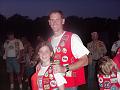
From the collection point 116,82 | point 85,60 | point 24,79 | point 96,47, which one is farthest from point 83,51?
point 24,79

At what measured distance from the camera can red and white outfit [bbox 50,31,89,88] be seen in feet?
14.9

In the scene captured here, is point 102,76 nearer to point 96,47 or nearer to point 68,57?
point 68,57

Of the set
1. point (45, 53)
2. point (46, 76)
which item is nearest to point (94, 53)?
point (45, 53)

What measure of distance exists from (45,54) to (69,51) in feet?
0.98

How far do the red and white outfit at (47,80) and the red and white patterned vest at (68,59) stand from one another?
0.65ft

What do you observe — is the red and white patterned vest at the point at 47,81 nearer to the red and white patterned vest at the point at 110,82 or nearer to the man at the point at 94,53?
the red and white patterned vest at the point at 110,82

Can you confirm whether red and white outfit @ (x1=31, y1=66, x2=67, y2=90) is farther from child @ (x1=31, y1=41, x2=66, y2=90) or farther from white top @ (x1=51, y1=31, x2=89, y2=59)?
white top @ (x1=51, y1=31, x2=89, y2=59)

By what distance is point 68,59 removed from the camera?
4586mm

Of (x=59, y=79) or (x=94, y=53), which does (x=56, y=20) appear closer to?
(x=59, y=79)

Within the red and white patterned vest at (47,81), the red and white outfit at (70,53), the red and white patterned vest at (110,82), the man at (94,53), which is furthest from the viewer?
the man at (94,53)

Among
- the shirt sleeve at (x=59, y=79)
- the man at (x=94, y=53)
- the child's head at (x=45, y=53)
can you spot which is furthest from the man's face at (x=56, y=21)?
the man at (x=94, y=53)

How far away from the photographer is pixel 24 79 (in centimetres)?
1383

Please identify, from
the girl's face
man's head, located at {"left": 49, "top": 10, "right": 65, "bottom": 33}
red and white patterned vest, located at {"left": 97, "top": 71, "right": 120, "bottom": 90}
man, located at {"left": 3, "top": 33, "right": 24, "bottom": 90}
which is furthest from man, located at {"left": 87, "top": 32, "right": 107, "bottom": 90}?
the girl's face

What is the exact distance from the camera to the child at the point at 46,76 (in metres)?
4.36
